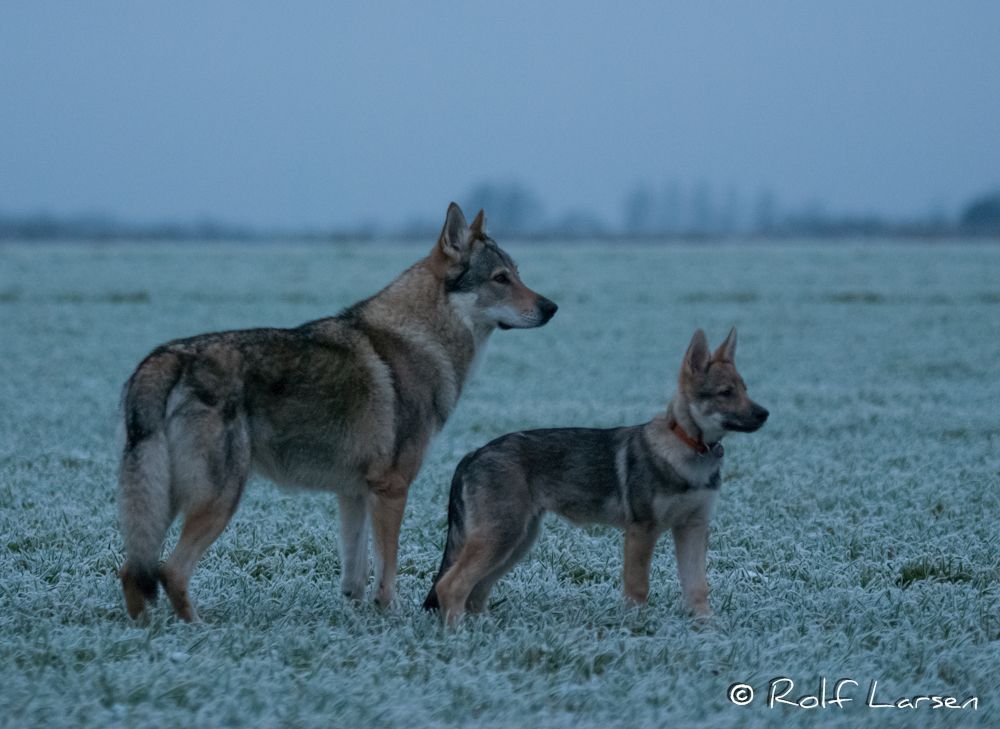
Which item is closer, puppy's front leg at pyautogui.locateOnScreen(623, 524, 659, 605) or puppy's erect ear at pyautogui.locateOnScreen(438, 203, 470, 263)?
puppy's front leg at pyautogui.locateOnScreen(623, 524, 659, 605)

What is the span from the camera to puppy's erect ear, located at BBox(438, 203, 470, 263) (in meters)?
6.45

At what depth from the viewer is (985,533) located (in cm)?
771

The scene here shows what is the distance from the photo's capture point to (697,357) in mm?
5918

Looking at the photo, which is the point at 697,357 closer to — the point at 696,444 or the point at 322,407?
the point at 696,444

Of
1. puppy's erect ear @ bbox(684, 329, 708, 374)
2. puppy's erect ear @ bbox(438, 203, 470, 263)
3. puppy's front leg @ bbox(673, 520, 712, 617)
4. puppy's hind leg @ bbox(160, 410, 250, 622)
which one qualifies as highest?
puppy's erect ear @ bbox(438, 203, 470, 263)

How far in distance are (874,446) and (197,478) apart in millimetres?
8007

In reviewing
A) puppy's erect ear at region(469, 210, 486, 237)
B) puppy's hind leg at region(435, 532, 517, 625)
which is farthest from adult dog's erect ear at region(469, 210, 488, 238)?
puppy's hind leg at region(435, 532, 517, 625)

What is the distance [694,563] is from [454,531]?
3.98ft

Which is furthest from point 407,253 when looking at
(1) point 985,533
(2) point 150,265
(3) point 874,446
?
(1) point 985,533

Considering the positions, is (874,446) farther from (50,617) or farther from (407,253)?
(407,253)

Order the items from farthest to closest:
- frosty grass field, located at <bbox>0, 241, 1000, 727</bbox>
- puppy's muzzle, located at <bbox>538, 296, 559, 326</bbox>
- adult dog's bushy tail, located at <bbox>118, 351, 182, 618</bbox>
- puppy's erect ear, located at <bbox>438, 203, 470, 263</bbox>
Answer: puppy's muzzle, located at <bbox>538, 296, 559, 326</bbox> → puppy's erect ear, located at <bbox>438, 203, 470, 263</bbox> → adult dog's bushy tail, located at <bbox>118, 351, 182, 618</bbox> → frosty grass field, located at <bbox>0, 241, 1000, 727</bbox>

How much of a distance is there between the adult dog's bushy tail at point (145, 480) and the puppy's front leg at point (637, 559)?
87.0 inches

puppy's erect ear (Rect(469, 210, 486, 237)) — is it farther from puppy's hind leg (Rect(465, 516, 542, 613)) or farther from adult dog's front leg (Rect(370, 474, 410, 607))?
puppy's hind leg (Rect(465, 516, 542, 613))

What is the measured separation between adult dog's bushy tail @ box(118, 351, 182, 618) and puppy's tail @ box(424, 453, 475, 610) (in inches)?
52.6
